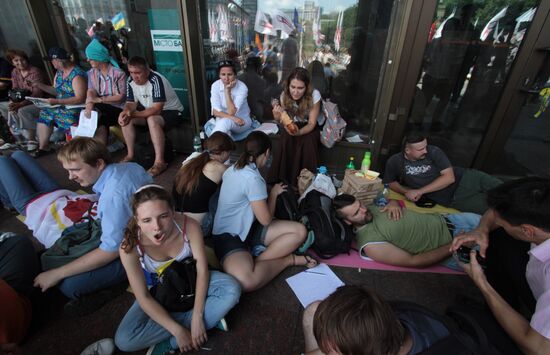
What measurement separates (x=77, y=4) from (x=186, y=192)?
4441 millimetres

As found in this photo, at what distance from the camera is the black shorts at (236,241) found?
78.6 inches

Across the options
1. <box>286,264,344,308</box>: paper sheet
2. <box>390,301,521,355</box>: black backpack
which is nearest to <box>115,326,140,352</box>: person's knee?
<box>286,264,344,308</box>: paper sheet

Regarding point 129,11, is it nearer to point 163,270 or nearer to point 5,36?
point 5,36

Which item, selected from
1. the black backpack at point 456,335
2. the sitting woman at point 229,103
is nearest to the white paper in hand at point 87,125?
the sitting woman at point 229,103

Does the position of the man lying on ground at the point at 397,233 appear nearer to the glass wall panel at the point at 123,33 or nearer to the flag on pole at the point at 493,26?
the flag on pole at the point at 493,26

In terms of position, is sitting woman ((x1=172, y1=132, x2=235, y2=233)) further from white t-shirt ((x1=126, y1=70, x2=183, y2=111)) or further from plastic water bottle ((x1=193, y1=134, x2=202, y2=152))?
white t-shirt ((x1=126, y1=70, x2=183, y2=111))

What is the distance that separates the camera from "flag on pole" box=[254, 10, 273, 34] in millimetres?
3715

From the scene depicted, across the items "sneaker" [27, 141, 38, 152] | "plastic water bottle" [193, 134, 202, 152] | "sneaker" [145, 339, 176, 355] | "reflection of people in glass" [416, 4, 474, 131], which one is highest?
"reflection of people in glass" [416, 4, 474, 131]

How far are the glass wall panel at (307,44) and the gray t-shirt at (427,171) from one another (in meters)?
0.88

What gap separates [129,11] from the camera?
4211 mm

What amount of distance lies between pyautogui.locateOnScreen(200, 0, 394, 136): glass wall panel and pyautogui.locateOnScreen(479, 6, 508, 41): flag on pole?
3.40ft

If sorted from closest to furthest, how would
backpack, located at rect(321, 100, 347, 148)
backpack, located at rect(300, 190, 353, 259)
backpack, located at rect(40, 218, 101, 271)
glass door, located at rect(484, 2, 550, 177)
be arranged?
backpack, located at rect(40, 218, 101, 271) → backpack, located at rect(300, 190, 353, 259) → glass door, located at rect(484, 2, 550, 177) → backpack, located at rect(321, 100, 347, 148)

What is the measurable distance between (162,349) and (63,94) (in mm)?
3931

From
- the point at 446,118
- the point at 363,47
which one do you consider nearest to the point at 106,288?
the point at 363,47
